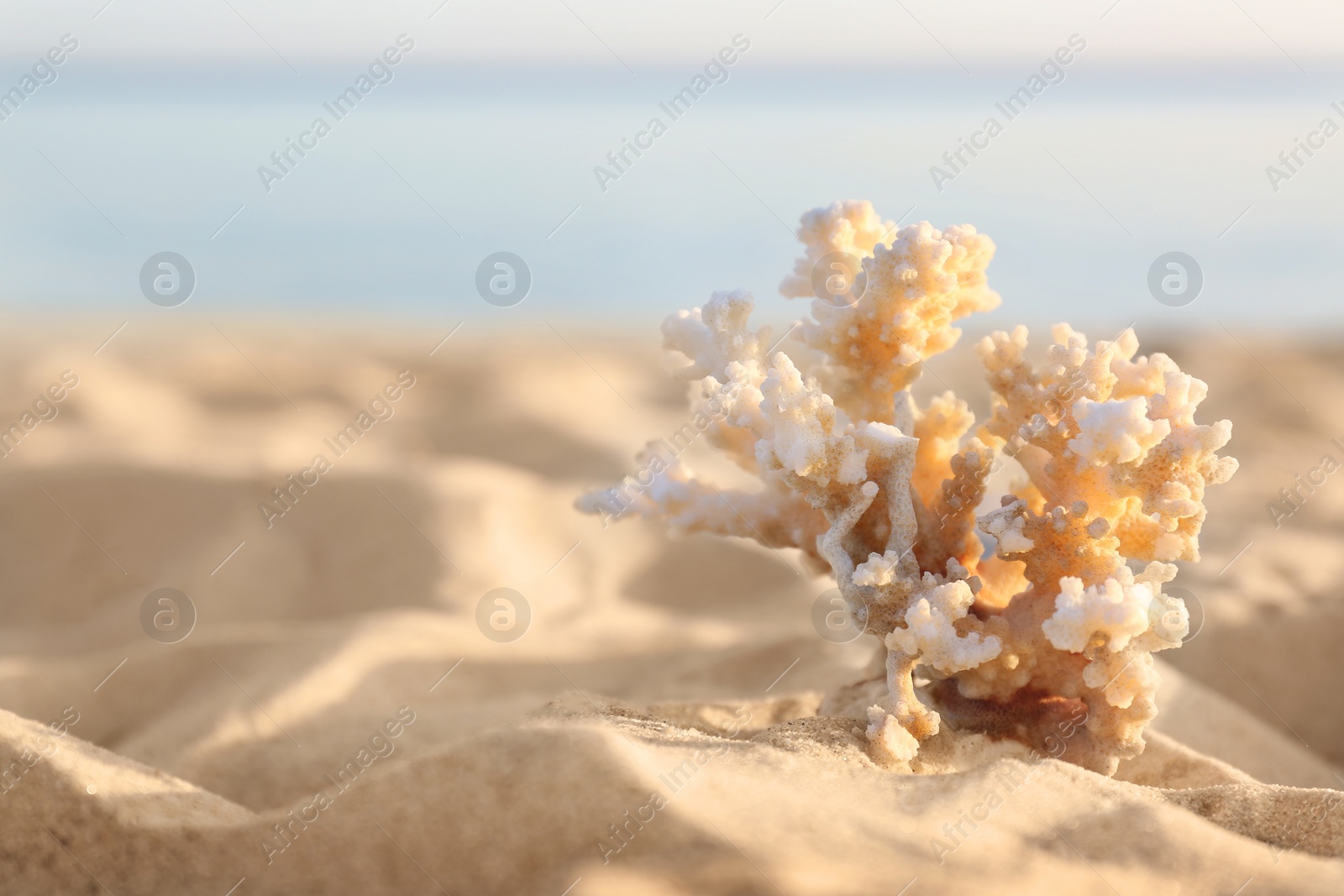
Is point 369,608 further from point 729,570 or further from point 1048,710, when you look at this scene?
point 1048,710

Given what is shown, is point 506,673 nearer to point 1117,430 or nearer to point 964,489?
point 964,489

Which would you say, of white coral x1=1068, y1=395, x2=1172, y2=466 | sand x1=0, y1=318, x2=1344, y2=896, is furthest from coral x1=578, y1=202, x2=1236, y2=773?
sand x1=0, y1=318, x2=1344, y2=896

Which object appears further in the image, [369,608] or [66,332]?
[66,332]

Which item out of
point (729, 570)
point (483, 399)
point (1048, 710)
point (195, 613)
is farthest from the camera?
point (483, 399)

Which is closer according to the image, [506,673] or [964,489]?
[964,489]

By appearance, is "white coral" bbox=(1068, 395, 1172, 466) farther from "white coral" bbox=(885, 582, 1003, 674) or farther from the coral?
"white coral" bbox=(885, 582, 1003, 674)

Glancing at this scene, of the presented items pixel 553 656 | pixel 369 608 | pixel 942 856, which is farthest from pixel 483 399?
pixel 942 856

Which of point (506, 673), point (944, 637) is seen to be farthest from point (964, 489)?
point (506, 673)
